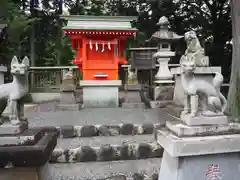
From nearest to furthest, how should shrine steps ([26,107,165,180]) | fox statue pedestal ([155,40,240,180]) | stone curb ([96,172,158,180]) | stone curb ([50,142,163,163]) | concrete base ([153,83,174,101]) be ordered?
fox statue pedestal ([155,40,240,180]), stone curb ([96,172,158,180]), shrine steps ([26,107,165,180]), stone curb ([50,142,163,163]), concrete base ([153,83,174,101])

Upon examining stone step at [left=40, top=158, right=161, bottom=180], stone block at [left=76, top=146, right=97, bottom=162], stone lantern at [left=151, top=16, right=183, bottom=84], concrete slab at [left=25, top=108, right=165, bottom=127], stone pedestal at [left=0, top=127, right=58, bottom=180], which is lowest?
stone step at [left=40, top=158, right=161, bottom=180]

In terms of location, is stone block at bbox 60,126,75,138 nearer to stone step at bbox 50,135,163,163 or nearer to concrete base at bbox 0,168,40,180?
stone step at bbox 50,135,163,163

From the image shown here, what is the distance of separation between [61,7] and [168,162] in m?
16.1

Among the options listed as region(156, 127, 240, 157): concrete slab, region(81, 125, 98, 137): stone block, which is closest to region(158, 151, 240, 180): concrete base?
region(156, 127, 240, 157): concrete slab

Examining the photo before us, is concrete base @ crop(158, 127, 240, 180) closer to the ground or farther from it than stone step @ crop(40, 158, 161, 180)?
farther from it

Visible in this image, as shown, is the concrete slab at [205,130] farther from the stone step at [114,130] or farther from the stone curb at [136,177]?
the stone step at [114,130]

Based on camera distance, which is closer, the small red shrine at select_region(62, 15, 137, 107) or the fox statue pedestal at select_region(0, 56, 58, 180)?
the fox statue pedestal at select_region(0, 56, 58, 180)

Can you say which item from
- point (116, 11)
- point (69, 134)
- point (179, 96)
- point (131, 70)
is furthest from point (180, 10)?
point (69, 134)

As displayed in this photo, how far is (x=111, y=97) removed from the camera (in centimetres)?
906

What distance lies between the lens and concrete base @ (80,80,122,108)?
8969mm

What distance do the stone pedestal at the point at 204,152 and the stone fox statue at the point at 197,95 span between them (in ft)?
0.68

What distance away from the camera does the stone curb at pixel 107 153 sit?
4094 mm

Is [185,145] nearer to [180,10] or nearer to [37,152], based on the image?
[37,152]

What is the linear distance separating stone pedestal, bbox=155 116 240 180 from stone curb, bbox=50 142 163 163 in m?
1.79
